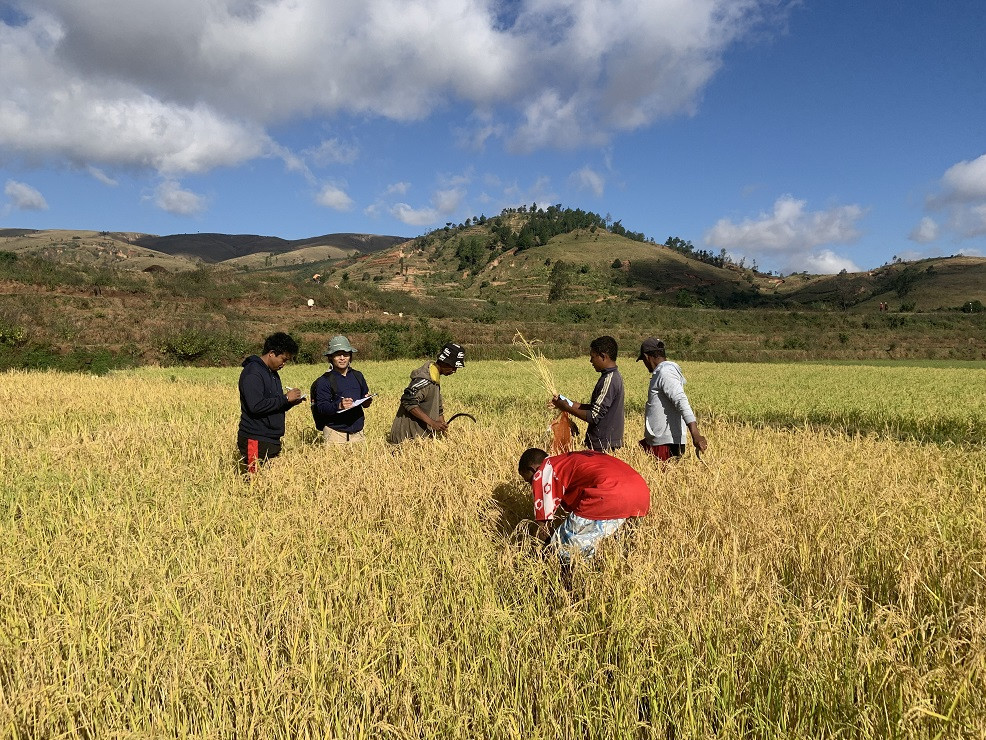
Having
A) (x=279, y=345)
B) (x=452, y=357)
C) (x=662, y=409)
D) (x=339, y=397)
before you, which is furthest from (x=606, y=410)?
(x=279, y=345)

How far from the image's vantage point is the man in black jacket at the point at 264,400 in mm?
5341

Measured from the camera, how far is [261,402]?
536cm

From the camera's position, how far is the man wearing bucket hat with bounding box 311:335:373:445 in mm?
6113

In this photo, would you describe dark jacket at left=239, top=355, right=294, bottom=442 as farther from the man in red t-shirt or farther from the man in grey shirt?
the man in grey shirt

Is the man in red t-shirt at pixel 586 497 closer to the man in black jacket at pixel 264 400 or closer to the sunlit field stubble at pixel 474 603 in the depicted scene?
the sunlit field stubble at pixel 474 603

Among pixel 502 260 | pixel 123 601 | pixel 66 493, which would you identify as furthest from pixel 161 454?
pixel 502 260

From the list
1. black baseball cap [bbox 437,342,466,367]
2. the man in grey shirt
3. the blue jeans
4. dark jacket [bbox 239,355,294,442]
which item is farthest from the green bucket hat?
the blue jeans

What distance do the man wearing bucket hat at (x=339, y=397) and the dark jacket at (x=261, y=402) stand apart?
1.85 feet

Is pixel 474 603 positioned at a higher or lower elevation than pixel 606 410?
lower

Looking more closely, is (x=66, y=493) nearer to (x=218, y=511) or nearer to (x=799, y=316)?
(x=218, y=511)

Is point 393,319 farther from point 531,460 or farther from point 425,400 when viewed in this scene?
point 531,460

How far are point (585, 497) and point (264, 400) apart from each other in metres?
3.46

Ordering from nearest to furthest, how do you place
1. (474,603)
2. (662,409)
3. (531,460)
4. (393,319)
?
(474,603)
(531,460)
(662,409)
(393,319)

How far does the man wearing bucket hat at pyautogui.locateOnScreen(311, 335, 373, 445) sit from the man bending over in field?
120 inches
